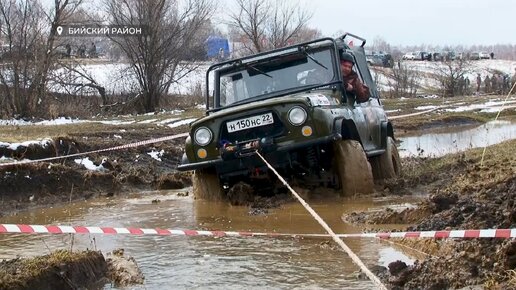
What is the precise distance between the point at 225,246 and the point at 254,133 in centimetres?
214

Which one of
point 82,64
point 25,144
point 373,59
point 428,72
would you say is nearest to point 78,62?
point 82,64

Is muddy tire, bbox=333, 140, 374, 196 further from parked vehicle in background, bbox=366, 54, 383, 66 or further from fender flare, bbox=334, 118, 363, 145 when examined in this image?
parked vehicle in background, bbox=366, 54, 383, 66

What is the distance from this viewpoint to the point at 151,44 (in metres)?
29.8

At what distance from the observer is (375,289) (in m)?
4.18

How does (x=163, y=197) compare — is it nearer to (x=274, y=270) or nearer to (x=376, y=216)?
(x=376, y=216)

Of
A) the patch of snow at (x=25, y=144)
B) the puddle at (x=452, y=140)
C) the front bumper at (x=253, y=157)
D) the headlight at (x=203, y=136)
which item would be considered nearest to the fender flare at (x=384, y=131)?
the front bumper at (x=253, y=157)

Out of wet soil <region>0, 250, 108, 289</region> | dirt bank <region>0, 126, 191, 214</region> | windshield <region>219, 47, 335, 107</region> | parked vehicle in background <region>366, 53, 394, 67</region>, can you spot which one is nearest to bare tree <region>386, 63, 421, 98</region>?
parked vehicle in background <region>366, 53, 394, 67</region>

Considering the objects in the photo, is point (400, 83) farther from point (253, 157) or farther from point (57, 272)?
point (57, 272)

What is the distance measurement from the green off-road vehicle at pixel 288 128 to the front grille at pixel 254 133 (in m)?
0.01

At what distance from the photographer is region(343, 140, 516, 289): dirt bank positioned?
12.6ft

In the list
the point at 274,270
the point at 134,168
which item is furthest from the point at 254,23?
the point at 274,270

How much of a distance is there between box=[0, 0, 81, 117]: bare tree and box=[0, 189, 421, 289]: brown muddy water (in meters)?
15.3

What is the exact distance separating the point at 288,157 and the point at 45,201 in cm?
354

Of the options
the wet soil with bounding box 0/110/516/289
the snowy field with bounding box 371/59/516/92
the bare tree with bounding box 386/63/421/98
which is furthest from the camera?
the snowy field with bounding box 371/59/516/92
